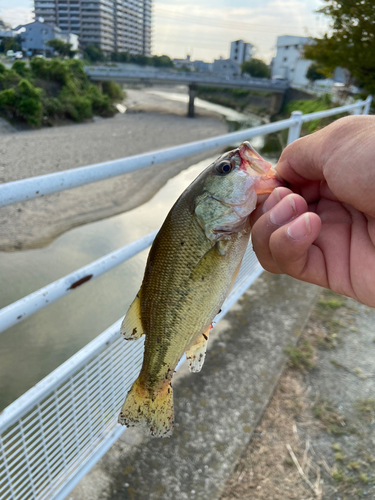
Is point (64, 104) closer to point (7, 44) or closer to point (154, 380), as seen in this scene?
point (7, 44)

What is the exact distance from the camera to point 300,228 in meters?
1.04

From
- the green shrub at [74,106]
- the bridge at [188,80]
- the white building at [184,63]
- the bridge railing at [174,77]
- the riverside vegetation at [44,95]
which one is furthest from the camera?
the white building at [184,63]

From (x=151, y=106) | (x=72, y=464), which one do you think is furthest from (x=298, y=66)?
(x=72, y=464)

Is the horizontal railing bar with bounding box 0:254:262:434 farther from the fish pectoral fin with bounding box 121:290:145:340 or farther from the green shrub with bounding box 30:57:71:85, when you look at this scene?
the green shrub with bounding box 30:57:71:85

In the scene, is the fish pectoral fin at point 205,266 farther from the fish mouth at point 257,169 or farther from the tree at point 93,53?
the tree at point 93,53

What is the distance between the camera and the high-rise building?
14.9m

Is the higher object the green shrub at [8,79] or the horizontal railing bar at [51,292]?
the green shrub at [8,79]

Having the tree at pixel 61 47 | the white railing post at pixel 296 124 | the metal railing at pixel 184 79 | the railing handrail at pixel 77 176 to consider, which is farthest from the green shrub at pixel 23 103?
the metal railing at pixel 184 79

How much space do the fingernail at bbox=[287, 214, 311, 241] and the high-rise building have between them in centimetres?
1253

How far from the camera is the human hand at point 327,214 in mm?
1045

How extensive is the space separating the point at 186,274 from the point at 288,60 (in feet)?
205

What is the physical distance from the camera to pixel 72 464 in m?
1.76

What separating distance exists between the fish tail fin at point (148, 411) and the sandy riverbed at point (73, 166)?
618 cm

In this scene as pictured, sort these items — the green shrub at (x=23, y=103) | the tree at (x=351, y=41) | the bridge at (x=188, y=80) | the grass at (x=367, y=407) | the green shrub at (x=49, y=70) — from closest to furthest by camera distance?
the grass at (x=367, y=407)
the green shrub at (x=23, y=103)
the tree at (x=351, y=41)
the green shrub at (x=49, y=70)
the bridge at (x=188, y=80)
